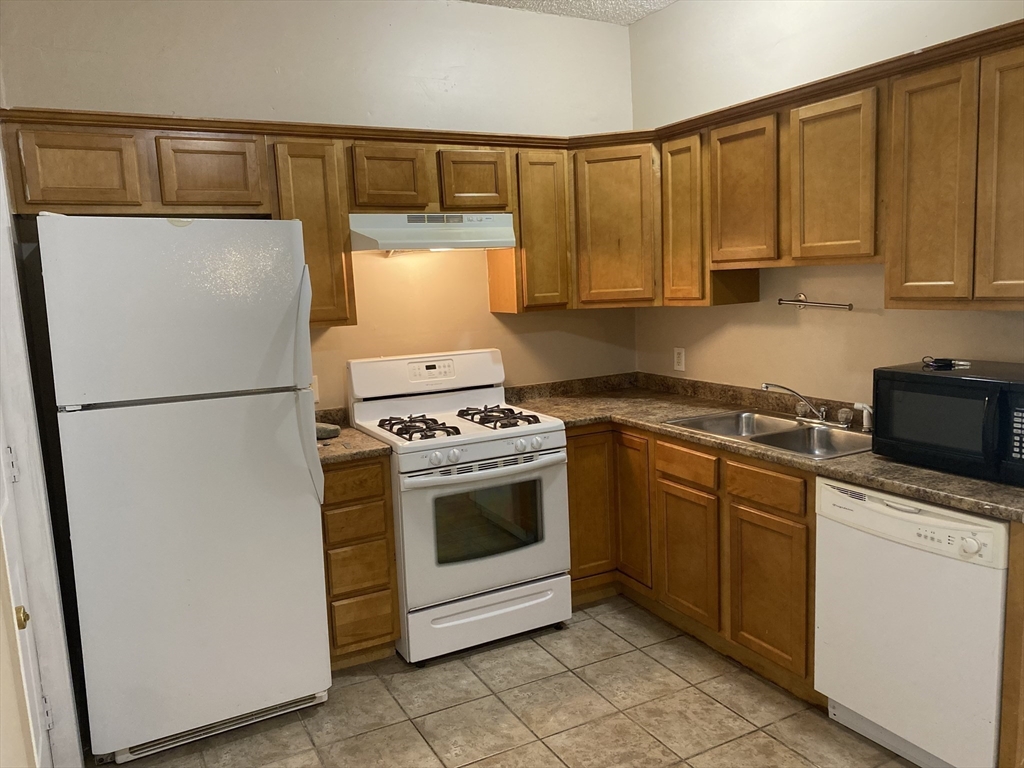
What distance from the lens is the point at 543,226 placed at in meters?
3.54

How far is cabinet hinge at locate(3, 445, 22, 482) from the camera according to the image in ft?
6.92

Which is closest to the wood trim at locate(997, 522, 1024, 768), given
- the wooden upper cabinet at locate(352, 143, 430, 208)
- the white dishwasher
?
the white dishwasher

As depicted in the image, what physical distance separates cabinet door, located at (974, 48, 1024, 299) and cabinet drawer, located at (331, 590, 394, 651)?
241cm

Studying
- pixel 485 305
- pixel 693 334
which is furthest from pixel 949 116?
pixel 485 305

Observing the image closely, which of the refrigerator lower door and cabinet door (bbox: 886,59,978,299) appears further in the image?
the refrigerator lower door

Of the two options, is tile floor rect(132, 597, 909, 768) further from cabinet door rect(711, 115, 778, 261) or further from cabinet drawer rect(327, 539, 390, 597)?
cabinet door rect(711, 115, 778, 261)

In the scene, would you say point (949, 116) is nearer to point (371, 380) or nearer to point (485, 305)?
point (485, 305)

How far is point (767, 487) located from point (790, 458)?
0.56ft

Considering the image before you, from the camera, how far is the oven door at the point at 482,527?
301 centimetres

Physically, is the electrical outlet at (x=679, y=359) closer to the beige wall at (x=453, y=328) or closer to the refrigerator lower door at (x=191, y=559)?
→ the beige wall at (x=453, y=328)

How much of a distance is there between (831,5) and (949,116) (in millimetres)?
953

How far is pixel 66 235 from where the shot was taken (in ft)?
7.52

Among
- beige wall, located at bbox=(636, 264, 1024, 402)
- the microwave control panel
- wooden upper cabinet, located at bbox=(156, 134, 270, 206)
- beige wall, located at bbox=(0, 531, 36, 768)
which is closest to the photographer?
beige wall, located at bbox=(0, 531, 36, 768)

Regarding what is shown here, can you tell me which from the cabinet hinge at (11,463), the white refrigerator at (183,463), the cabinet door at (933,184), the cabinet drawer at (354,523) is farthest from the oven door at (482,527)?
the cabinet door at (933,184)
